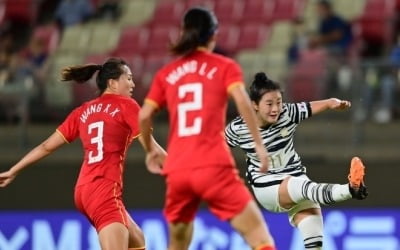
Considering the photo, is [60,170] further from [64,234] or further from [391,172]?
[391,172]

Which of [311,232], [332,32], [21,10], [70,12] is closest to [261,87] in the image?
[311,232]

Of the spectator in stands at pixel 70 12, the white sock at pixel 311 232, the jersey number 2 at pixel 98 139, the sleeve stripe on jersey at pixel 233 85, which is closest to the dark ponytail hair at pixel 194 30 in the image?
the sleeve stripe on jersey at pixel 233 85

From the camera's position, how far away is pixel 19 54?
47.0 feet

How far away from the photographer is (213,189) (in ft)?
23.3

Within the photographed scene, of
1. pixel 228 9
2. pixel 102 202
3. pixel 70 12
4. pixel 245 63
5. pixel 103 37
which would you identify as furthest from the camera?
pixel 70 12

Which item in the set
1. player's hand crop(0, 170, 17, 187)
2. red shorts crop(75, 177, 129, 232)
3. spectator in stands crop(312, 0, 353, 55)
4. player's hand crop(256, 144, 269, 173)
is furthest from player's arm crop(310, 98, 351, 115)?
spectator in stands crop(312, 0, 353, 55)

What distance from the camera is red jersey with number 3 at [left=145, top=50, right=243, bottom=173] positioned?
280 inches

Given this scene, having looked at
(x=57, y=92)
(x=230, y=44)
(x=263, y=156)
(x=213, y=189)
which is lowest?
(x=213, y=189)

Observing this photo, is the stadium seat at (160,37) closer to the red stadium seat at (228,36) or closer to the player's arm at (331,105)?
the red stadium seat at (228,36)

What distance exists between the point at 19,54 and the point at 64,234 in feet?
9.62

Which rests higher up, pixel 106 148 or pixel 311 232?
pixel 106 148

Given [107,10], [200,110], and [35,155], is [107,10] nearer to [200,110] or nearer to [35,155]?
[35,155]

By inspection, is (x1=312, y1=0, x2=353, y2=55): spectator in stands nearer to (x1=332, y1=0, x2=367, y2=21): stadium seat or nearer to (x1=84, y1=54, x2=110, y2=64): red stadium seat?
(x1=332, y1=0, x2=367, y2=21): stadium seat

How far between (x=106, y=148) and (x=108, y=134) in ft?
0.30
